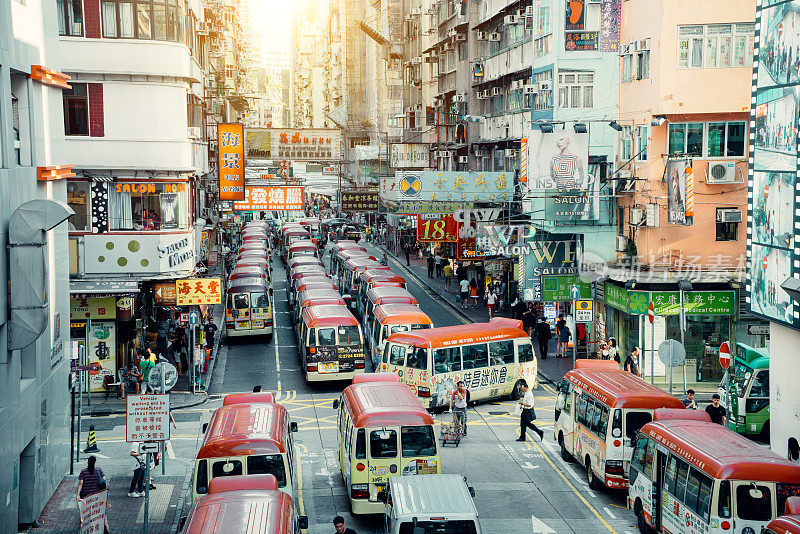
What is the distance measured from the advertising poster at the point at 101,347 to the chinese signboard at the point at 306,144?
149 ft

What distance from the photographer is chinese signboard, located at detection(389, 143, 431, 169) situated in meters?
73.3

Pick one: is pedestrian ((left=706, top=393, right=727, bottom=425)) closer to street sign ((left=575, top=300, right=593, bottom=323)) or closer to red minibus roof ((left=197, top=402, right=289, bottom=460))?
red minibus roof ((left=197, top=402, right=289, bottom=460))

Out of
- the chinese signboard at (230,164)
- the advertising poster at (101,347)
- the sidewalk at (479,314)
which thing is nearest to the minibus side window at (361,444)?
the advertising poster at (101,347)

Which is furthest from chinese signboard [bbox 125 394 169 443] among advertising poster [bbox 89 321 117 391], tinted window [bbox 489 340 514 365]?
advertising poster [bbox 89 321 117 391]

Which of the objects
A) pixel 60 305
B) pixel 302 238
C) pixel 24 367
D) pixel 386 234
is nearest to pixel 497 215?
pixel 60 305

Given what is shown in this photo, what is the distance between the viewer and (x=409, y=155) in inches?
2899

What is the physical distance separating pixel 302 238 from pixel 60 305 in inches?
1932

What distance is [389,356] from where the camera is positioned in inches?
1192

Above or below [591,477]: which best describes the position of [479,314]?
below

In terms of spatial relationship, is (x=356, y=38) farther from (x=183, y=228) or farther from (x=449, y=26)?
(x=183, y=228)

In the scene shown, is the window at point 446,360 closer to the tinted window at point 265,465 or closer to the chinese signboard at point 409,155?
the tinted window at point 265,465

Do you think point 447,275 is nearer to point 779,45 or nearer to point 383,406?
point 779,45

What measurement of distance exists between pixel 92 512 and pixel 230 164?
1153 inches

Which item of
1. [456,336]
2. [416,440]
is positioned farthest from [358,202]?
[416,440]
